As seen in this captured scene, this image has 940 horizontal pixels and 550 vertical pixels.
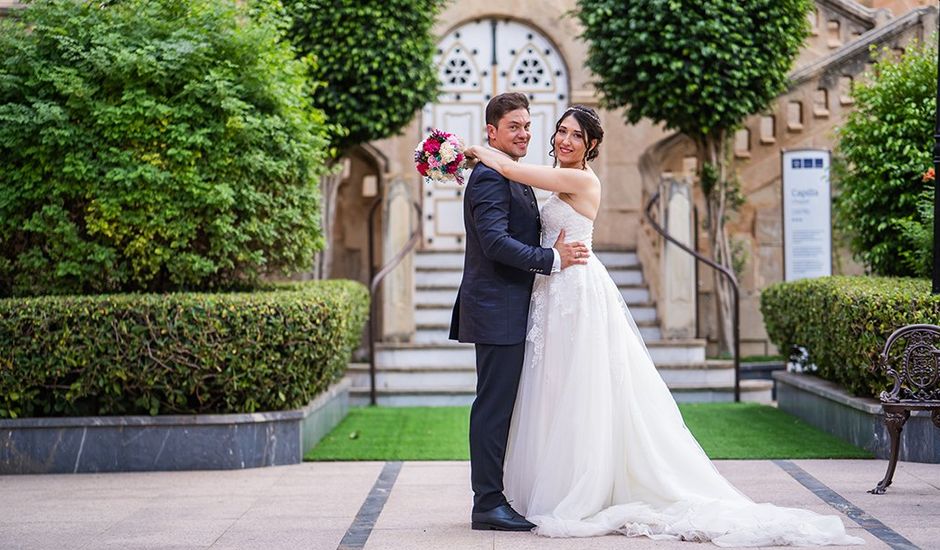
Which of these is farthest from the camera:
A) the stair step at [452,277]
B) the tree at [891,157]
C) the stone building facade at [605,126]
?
the stone building facade at [605,126]

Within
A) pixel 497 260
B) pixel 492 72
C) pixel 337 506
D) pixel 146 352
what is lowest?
pixel 337 506

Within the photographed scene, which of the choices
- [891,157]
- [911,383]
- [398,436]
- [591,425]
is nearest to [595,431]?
[591,425]

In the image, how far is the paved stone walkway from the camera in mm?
6293

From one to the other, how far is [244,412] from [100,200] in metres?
1.76

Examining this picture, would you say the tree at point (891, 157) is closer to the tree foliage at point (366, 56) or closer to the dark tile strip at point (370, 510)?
the tree foliage at point (366, 56)

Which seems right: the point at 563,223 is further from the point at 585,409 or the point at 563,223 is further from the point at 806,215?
the point at 806,215

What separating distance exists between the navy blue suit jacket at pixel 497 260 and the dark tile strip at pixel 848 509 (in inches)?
76.6

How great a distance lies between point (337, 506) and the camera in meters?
7.40

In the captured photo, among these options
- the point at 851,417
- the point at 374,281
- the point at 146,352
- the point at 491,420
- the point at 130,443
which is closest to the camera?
the point at 491,420

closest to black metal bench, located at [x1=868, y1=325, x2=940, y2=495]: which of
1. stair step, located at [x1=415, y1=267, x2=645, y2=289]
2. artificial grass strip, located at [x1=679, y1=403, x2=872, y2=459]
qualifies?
artificial grass strip, located at [x1=679, y1=403, x2=872, y2=459]

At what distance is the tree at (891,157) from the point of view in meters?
11.2

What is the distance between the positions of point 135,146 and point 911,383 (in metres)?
5.38

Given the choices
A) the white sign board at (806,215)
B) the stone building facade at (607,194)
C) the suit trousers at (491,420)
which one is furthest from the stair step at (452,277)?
the suit trousers at (491,420)

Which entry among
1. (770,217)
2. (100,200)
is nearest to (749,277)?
(770,217)
